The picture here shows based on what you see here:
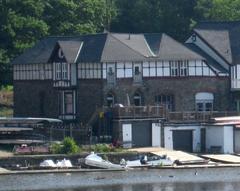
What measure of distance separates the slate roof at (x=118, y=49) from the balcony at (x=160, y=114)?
5.61 m

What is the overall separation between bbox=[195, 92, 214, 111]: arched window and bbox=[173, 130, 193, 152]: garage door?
18.6ft

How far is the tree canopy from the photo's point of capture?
115625 millimetres

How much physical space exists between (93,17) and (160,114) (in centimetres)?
2773

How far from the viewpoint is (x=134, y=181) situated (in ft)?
265

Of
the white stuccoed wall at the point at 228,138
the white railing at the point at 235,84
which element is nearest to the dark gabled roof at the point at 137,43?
the white railing at the point at 235,84

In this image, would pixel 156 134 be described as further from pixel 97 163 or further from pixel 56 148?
pixel 97 163

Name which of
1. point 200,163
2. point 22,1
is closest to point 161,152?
point 200,163

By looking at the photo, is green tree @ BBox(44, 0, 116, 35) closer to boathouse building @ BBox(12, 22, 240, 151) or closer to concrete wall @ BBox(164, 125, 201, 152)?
boathouse building @ BBox(12, 22, 240, 151)

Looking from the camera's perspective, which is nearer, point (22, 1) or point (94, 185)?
point (94, 185)

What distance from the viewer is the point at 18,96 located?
4304 inches

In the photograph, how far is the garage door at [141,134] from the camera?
315 feet

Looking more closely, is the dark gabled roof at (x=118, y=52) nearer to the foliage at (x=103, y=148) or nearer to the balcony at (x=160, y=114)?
the balcony at (x=160, y=114)

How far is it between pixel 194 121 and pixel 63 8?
25.8 meters

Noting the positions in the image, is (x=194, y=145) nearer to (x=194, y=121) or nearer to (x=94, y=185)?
(x=194, y=121)
